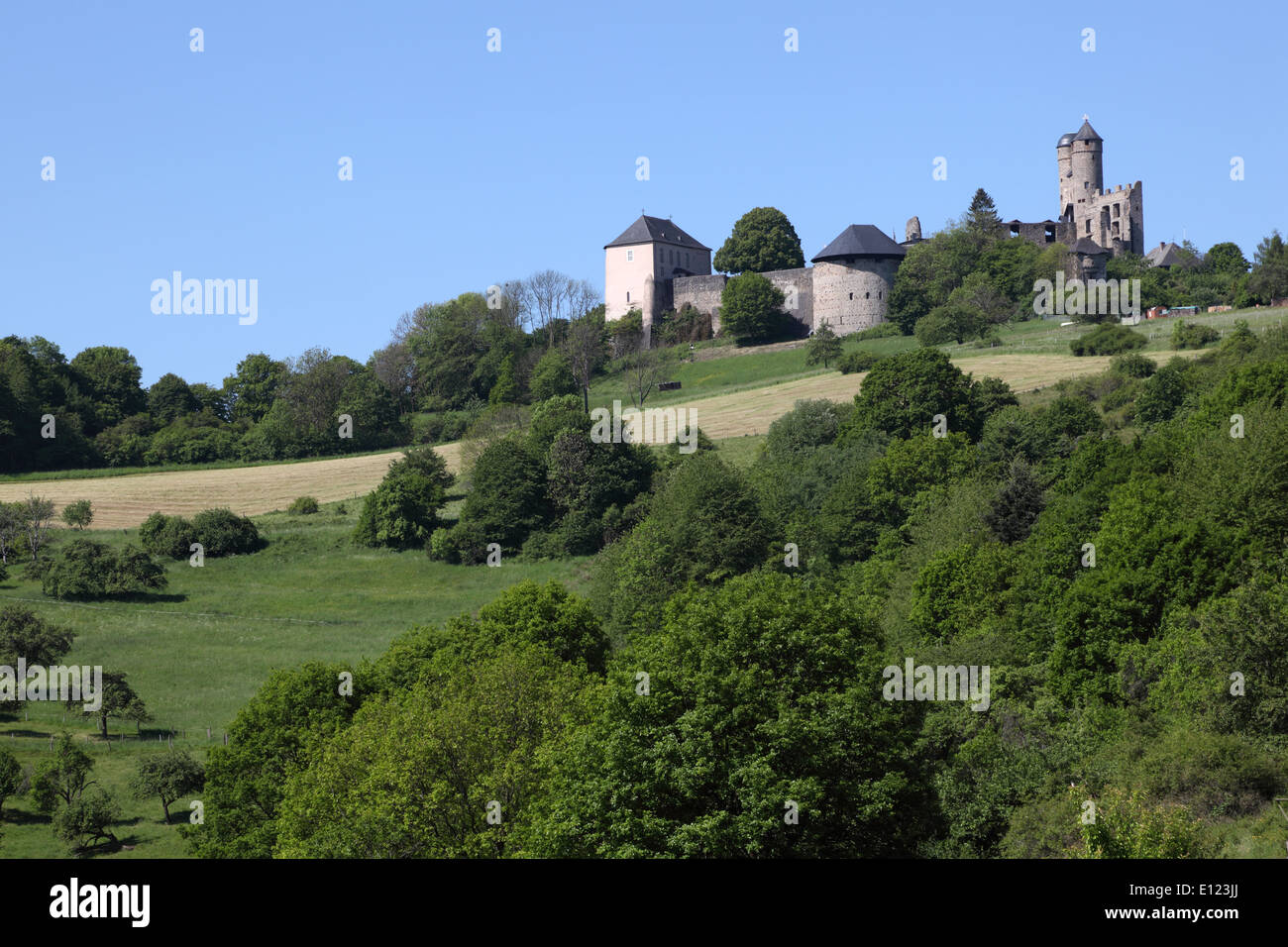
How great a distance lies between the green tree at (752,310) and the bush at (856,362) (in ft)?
77.5

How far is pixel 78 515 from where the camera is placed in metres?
70.2

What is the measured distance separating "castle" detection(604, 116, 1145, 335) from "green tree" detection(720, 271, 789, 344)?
3.10 meters

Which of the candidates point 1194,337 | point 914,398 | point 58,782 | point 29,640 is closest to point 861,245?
point 1194,337

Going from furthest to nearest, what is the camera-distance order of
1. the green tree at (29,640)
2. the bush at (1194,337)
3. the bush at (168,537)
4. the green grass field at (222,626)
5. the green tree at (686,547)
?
the bush at (1194,337) → the bush at (168,537) → the green tree at (686,547) → the green tree at (29,640) → the green grass field at (222,626)

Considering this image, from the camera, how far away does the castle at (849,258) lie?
Answer: 116 metres

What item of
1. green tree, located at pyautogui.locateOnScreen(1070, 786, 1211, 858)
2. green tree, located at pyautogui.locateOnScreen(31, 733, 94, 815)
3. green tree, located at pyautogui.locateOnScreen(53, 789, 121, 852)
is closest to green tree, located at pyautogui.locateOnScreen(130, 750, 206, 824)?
green tree, located at pyautogui.locateOnScreen(31, 733, 94, 815)

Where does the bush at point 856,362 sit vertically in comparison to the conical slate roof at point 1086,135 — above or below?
below

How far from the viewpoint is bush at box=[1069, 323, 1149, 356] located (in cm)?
7662

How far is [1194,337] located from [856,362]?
23723 mm

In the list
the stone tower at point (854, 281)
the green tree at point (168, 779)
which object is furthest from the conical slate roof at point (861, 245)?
the green tree at point (168, 779)

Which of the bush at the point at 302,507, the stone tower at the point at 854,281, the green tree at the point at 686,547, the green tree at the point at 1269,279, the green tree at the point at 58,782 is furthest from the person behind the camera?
the stone tower at the point at 854,281

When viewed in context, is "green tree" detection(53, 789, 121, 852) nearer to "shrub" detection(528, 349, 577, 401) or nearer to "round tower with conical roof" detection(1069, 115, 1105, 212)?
"shrub" detection(528, 349, 577, 401)

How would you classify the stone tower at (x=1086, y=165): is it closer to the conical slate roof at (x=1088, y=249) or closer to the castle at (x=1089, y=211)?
the castle at (x=1089, y=211)
